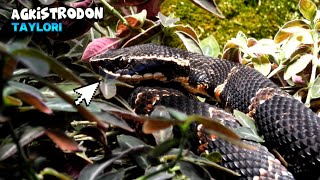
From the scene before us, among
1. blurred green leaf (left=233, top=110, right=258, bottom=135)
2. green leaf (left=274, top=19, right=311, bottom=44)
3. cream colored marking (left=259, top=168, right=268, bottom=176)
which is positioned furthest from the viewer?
green leaf (left=274, top=19, right=311, bottom=44)

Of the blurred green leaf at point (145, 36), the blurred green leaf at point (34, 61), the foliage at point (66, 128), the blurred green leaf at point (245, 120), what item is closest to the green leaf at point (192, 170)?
the foliage at point (66, 128)

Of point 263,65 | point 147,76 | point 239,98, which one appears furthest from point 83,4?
point 263,65

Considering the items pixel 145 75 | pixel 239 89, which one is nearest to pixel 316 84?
pixel 239 89

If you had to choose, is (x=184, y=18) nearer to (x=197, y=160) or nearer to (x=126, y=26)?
(x=126, y=26)

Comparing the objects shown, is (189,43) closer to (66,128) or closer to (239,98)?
(239,98)

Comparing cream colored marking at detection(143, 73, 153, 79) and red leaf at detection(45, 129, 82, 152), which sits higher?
red leaf at detection(45, 129, 82, 152)

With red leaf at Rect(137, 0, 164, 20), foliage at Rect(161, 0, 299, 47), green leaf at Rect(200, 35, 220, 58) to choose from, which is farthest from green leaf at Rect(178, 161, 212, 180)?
foliage at Rect(161, 0, 299, 47)

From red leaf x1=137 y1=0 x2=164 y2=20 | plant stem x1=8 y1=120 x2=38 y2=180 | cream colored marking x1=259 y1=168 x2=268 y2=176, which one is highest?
plant stem x1=8 y1=120 x2=38 y2=180

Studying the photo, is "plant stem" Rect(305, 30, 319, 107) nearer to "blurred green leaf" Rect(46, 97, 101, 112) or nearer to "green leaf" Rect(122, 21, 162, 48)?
"green leaf" Rect(122, 21, 162, 48)

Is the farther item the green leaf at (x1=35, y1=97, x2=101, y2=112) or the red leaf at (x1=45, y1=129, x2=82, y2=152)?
the green leaf at (x1=35, y1=97, x2=101, y2=112)
